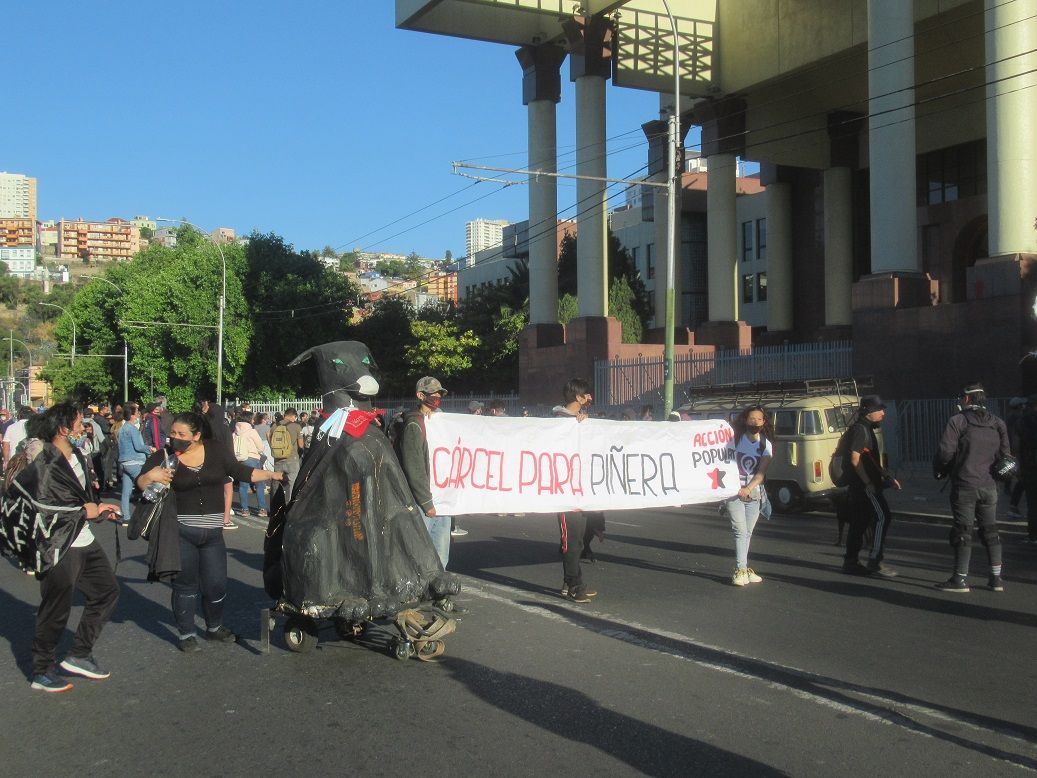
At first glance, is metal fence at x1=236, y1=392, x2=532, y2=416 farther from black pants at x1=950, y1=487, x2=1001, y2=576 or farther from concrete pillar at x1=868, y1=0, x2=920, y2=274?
black pants at x1=950, y1=487, x2=1001, y2=576

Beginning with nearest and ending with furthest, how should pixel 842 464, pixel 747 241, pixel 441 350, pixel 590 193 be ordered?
1. pixel 842 464
2. pixel 590 193
3. pixel 441 350
4. pixel 747 241

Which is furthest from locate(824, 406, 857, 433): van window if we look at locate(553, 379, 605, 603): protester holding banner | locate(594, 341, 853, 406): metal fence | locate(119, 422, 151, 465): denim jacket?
locate(119, 422, 151, 465): denim jacket

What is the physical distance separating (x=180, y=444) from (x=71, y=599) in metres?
1.25

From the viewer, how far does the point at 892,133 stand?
2431 cm

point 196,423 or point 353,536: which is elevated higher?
point 196,423

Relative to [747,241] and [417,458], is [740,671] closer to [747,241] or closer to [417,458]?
[417,458]

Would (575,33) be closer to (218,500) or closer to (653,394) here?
(653,394)

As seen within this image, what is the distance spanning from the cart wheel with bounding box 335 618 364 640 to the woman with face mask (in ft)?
2.86

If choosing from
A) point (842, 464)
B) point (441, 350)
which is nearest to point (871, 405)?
point (842, 464)

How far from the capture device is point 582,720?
5555 mm

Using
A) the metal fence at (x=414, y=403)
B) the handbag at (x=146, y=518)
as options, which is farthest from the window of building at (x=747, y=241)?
the handbag at (x=146, y=518)

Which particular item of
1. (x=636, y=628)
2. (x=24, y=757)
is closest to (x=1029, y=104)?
(x=636, y=628)

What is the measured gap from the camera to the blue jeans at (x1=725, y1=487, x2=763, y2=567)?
9.63 metres

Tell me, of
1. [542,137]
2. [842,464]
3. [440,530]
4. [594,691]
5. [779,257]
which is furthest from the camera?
[779,257]
